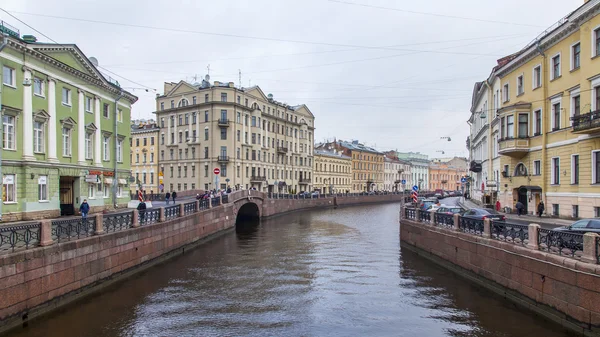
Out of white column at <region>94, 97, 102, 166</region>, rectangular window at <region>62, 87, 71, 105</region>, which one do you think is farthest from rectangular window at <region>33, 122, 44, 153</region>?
white column at <region>94, 97, 102, 166</region>

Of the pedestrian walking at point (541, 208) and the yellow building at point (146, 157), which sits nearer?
the pedestrian walking at point (541, 208)

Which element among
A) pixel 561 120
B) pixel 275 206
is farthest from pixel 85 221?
pixel 275 206

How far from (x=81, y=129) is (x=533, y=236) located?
90.1 ft

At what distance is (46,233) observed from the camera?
44.1 ft

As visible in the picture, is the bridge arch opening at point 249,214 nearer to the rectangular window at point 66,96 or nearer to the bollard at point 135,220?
the rectangular window at point 66,96

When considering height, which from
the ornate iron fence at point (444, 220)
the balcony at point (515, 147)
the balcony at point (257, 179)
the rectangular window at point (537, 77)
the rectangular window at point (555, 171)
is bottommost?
the ornate iron fence at point (444, 220)

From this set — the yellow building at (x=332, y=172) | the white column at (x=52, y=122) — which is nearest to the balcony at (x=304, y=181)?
the yellow building at (x=332, y=172)

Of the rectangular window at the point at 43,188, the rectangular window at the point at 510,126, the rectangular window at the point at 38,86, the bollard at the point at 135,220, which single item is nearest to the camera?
the bollard at the point at 135,220

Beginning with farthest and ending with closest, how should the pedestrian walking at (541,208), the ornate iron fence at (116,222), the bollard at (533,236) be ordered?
the pedestrian walking at (541,208) < the ornate iron fence at (116,222) < the bollard at (533,236)

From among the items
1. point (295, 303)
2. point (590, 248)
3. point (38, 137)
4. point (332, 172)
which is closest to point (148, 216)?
point (38, 137)

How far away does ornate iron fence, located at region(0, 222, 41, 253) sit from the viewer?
12156mm

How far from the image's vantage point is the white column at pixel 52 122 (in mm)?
26156

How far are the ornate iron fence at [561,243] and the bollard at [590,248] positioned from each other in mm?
577

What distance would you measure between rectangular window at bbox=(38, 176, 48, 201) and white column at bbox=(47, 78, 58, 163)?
1.25m
